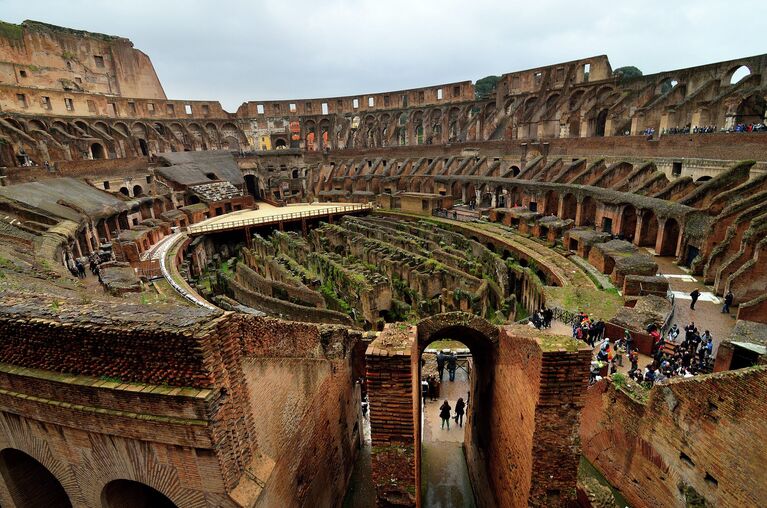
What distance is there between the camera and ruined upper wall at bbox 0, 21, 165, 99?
120 feet

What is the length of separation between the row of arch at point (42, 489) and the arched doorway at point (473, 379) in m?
4.64

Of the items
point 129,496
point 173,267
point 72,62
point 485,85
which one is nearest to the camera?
point 129,496

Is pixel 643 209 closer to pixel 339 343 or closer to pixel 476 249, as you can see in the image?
pixel 476 249

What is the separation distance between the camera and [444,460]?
994 cm

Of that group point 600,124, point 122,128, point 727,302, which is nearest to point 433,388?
point 727,302

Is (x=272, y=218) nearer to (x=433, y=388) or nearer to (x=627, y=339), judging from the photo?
(x=433, y=388)

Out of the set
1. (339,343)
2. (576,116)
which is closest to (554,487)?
(339,343)

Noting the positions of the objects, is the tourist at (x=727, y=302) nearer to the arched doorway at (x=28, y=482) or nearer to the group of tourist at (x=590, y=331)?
the group of tourist at (x=590, y=331)

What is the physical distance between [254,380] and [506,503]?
16.5ft

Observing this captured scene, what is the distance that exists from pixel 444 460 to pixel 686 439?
514cm

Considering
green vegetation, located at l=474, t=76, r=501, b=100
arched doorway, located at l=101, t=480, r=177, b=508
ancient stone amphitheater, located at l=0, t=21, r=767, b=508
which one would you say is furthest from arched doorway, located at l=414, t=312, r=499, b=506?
green vegetation, located at l=474, t=76, r=501, b=100

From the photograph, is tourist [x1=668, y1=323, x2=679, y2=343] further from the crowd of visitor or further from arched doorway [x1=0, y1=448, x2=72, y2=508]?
arched doorway [x1=0, y1=448, x2=72, y2=508]

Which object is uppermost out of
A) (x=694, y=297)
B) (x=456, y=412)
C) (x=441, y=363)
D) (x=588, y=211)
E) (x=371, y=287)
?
(x=588, y=211)

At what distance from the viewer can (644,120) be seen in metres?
27.7
